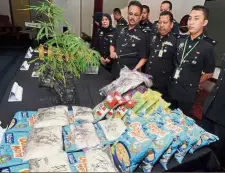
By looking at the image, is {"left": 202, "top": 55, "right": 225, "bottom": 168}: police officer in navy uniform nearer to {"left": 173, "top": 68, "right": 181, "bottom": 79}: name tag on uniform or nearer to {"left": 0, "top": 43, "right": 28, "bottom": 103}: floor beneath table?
{"left": 173, "top": 68, "right": 181, "bottom": 79}: name tag on uniform

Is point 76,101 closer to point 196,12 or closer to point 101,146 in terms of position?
point 101,146

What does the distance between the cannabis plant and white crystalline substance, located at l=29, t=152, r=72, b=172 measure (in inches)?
22.2

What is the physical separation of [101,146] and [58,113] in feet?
0.93

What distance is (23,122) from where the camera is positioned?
2.95 ft

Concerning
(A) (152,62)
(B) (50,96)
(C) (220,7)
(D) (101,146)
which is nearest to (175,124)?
(D) (101,146)

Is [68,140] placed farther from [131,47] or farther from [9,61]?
[9,61]

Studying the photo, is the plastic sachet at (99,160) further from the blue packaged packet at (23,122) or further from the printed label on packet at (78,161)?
the blue packaged packet at (23,122)

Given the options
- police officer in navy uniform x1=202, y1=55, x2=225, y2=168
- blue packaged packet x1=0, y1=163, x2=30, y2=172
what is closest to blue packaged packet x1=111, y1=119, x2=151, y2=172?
blue packaged packet x1=0, y1=163, x2=30, y2=172

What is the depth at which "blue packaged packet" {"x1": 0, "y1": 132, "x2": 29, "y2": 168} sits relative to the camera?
68 centimetres

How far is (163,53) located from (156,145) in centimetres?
129

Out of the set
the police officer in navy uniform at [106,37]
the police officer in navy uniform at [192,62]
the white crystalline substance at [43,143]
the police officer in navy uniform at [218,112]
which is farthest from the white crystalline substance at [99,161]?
the police officer in navy uniform at [106,37]

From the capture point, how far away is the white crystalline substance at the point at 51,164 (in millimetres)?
629

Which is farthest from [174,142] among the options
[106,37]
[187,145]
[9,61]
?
[9,61]

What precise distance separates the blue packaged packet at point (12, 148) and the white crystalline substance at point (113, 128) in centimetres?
33
